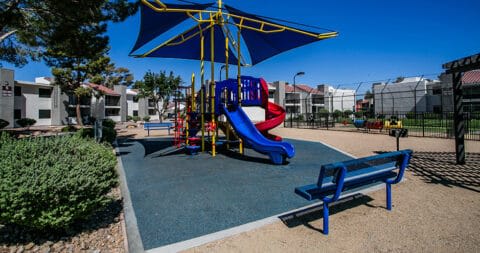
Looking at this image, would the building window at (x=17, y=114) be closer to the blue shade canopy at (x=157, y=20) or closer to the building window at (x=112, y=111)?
the building window at (x=112, y=111)

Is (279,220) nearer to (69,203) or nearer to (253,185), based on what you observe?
(253,185)

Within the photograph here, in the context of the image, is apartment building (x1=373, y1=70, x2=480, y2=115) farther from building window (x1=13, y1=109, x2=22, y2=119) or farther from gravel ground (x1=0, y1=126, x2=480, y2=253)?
building window (x1=13, y1=109, x2=22, y2=119)

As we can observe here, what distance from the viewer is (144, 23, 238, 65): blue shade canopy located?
992 centimetres

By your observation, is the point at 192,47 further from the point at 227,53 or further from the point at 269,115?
the point at 269,115

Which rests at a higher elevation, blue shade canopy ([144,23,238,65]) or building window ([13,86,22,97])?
building window ([13,86,22,97])

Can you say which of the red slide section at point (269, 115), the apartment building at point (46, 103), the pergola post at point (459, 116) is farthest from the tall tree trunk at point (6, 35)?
A: the apartment building at point (46, 103)

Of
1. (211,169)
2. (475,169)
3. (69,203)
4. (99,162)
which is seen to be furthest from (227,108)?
(475,169)

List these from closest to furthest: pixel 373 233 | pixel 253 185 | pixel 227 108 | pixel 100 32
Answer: pixel 373 233, pixel 253 185, pixel 227 108, pixel 100 32

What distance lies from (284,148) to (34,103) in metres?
40.7

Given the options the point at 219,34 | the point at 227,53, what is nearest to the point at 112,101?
the point at 219,34

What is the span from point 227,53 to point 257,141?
399cm

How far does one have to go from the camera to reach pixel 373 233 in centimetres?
302

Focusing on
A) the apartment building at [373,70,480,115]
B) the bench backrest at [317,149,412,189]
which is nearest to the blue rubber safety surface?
the bench backrest at [317,149,412,189]

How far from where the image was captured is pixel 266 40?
33.1 ft
